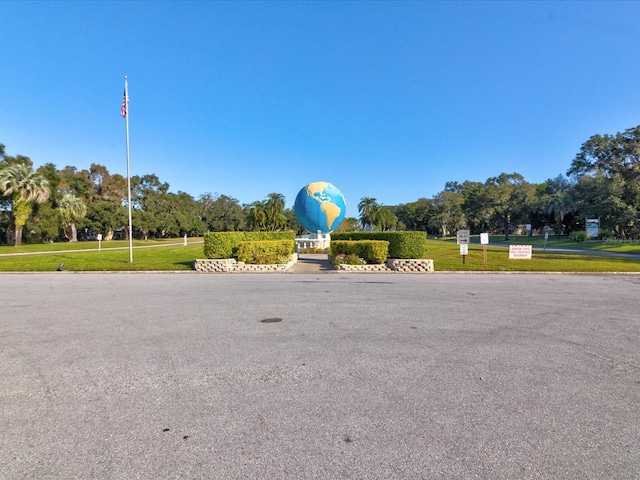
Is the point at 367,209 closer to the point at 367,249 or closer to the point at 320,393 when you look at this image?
the point at 367,249

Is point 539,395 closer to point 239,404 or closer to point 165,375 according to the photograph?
point 239,404

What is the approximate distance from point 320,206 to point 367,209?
44.1 meters

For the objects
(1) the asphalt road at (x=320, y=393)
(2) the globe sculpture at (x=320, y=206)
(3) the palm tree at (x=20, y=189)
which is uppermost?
(3) the palm tree at (x=20, y=189)

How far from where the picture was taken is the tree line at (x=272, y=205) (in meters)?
40.8

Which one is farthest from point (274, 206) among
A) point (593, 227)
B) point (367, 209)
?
point (593, 227)

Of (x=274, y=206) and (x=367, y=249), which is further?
(x=274, y=206)

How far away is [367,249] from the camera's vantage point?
17234mm

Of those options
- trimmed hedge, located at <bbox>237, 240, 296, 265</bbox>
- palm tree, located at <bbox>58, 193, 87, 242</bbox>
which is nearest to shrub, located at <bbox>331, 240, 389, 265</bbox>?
trimmed hedge, located at <bbox>237, 240, 296, 265</bbox>

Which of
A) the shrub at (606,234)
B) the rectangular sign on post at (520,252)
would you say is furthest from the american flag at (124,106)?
the shrub at (606,234)

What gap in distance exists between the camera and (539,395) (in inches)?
144

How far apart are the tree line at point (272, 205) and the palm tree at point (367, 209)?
8.2 inches

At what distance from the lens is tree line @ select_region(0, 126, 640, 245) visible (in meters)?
40.8

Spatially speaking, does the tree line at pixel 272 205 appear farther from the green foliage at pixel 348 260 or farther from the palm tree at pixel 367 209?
the green foliage at pixel 348 260

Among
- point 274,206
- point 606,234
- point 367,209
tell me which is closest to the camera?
point 606,234
